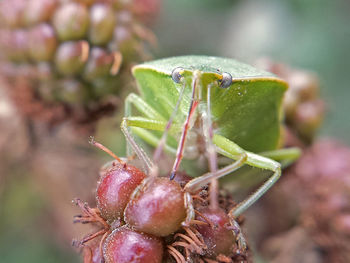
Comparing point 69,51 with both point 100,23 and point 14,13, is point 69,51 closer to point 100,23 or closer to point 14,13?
point 100,23

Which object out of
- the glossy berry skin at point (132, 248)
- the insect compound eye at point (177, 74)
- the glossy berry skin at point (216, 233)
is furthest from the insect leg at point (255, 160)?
the glossy berry skin at point (132, 248)

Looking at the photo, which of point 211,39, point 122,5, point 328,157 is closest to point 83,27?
point 122,5

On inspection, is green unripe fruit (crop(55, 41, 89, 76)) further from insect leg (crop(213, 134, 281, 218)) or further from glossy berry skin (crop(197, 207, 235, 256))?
glossy berry skin (crop(197, 207, 235, 256))

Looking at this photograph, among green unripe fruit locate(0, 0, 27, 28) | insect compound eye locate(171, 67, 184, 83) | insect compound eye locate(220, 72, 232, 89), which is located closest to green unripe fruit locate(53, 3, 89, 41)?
green unripe fruit locate(0, 0, 27, 28)

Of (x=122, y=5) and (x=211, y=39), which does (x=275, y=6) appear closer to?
(x=211, y=39)

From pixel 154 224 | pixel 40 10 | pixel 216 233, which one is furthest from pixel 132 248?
pixel 40 10

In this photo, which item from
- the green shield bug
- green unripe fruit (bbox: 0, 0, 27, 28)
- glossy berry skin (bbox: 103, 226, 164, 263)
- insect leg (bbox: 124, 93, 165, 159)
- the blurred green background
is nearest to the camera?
glossy berry skin (bbox: 103, 226, 164, 263)
